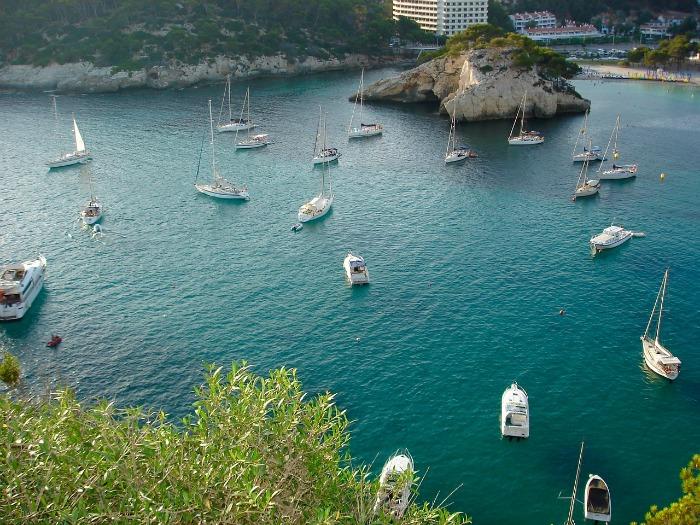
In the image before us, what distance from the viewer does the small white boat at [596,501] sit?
39.6m

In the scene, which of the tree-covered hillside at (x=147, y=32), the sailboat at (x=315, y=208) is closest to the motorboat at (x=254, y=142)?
the sailboat at (x=315, y=208)

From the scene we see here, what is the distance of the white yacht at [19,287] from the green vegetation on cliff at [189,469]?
3680 centimetres

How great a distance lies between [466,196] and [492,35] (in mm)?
82329

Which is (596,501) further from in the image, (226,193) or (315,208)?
(226,193)

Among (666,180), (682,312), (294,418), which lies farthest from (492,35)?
(294,418)

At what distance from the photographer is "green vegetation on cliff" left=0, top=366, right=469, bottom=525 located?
22562mm

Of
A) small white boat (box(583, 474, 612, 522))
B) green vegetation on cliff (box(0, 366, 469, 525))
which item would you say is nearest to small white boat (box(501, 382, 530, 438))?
small white boat (box(583, 474, 612, 522))

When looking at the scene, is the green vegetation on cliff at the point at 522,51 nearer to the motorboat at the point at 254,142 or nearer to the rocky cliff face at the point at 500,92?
the rocky cliff face at the point at 500,92

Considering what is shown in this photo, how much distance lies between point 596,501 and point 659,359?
1708 centimetres

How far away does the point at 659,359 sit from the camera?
5272 centimetres

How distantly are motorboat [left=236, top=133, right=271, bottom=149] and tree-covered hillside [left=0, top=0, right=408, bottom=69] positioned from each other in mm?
64510

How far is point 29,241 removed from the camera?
79000 mm

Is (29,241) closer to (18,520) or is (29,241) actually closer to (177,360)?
(177,360)

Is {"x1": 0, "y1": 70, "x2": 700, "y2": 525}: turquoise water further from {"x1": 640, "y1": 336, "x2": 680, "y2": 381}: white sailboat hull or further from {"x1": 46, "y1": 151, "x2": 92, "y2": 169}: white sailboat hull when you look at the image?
{"x1": 46, "y1": 151, "x2": 92, "y2": 169}: white sailboat hull
